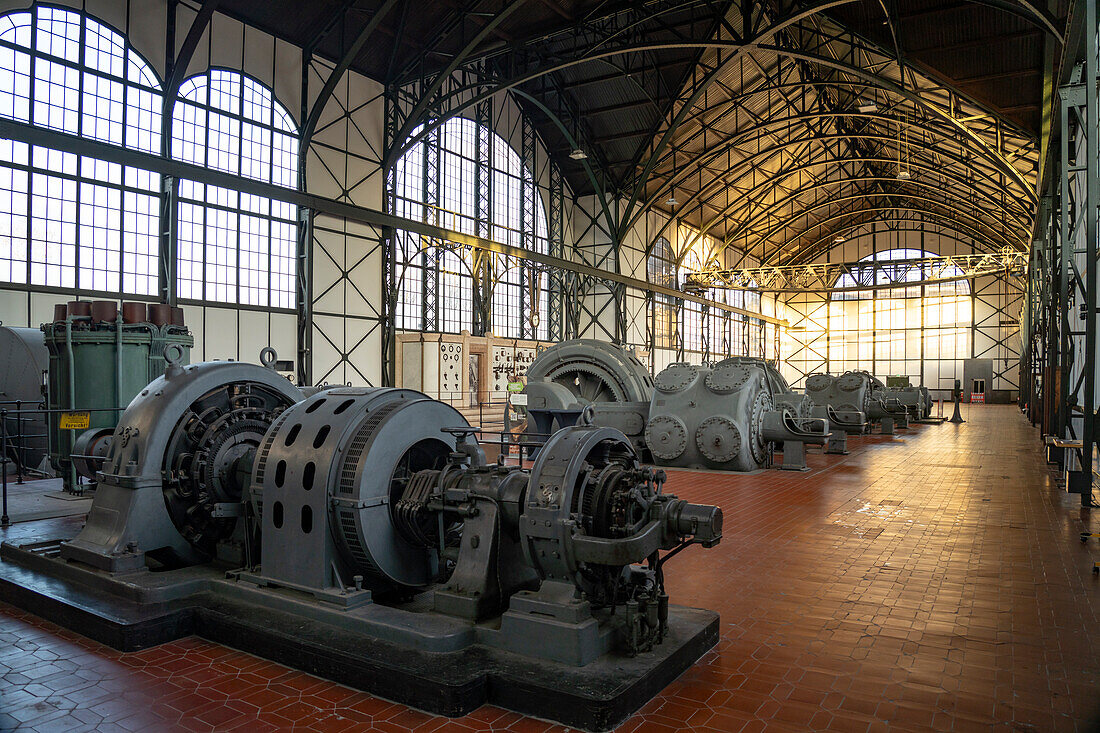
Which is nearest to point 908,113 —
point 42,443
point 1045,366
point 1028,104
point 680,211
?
point 1028,104

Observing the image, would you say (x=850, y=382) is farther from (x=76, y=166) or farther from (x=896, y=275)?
(x=896, y=275)

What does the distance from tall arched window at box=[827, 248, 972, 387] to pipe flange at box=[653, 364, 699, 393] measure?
34705mm

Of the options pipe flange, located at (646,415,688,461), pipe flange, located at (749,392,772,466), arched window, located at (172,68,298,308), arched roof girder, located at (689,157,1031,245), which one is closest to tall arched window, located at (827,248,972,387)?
arched roof girder, located at (689,157,1031,245)

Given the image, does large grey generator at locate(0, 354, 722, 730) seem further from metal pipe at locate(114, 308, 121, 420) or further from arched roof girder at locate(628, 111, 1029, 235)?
arched roof girder at locate(628, 111, 1029, 235)

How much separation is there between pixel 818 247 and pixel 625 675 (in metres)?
47.8

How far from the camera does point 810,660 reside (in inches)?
164

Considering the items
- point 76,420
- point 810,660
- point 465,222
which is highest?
point 465,222

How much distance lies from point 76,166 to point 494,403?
12516 millimetres

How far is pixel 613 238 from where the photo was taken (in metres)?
29.5

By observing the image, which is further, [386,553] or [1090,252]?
[1090,252]

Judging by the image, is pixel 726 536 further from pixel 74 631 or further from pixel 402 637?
pixel 74 631

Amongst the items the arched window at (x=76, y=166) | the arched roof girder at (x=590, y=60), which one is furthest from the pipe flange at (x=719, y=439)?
the arched window at (x=76, y=166)

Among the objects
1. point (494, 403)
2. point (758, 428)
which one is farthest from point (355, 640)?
point (494, 403)

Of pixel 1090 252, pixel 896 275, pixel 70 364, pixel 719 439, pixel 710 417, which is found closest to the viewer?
pixel 70 364
